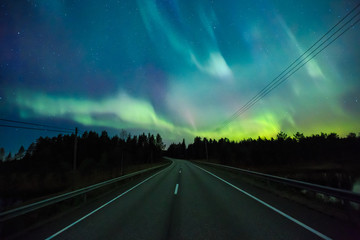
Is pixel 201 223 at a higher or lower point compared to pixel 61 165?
higher

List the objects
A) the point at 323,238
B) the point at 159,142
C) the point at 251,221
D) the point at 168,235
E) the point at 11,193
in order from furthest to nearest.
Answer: the point at 159,142, the point at 11,193, the point at 251,221, the point at 168,235, the point at 323,238

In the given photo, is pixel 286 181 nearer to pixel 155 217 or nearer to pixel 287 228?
pixel 287 228

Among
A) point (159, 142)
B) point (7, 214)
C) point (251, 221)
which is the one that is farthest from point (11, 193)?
point (159, 142)

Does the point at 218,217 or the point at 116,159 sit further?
the point at 116,159

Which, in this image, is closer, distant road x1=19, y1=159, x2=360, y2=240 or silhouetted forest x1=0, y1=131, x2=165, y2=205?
distant road x1=19, y1=159, x2=360, y2=240

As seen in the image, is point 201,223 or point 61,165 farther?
point 61,165

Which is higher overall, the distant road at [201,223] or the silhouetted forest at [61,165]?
the distant road at [201,223]

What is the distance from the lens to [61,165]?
179ft

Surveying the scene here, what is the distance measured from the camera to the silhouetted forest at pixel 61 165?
2516 centimetres

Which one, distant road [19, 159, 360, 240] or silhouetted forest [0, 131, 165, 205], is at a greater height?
distant road [19, 159, 360, 240]

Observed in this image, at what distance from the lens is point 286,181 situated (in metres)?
8.35

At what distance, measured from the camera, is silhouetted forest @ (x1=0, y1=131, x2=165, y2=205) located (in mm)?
25156

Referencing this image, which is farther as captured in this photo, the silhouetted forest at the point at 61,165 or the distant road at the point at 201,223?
the silhouetted forest at the point at 61,165

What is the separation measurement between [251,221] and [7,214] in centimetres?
638
